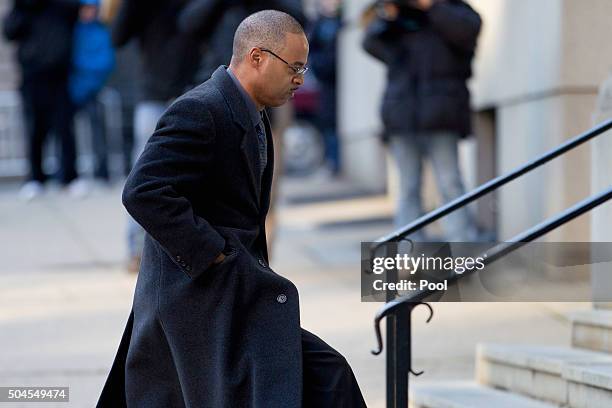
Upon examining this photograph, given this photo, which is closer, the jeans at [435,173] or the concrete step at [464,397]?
the concrete step at [464,397]

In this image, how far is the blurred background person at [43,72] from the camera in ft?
41.5

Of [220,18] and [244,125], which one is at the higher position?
[220,18]

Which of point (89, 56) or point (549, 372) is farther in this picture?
point (89, 56)

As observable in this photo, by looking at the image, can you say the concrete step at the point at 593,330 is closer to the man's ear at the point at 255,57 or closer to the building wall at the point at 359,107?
the man's ear at the point at 255,57

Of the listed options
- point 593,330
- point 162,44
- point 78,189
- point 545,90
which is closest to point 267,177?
point 593,330

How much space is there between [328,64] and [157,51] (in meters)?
7.16

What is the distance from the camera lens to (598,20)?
823cm

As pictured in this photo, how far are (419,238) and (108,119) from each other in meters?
8.71

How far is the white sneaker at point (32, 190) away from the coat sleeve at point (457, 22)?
6.41 meters

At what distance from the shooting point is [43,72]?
12938mm

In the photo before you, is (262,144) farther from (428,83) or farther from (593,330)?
(428,83)

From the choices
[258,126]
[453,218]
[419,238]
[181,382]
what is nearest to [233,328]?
[181,382]

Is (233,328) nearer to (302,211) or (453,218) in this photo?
(453,218)

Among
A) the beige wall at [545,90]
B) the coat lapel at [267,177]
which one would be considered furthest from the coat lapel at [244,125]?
the beige wall at [545,90]
